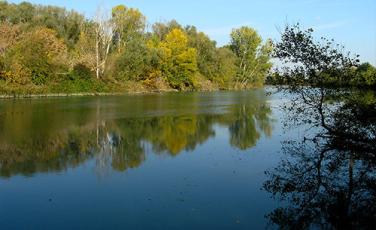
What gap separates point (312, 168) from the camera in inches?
491

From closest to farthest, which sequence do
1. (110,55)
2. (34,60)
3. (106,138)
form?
1. (106,138)
2. (34,60)
3. (110,55)

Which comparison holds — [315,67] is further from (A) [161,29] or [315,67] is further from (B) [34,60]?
(A) [161,29]

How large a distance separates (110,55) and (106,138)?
50.5 m

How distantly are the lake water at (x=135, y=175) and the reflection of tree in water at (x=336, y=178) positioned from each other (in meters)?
0.58

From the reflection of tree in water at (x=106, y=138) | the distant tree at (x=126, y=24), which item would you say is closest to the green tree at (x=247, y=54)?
the distant tree at (x=126, y=24)

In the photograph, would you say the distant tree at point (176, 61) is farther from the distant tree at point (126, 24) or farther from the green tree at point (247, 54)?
the green tree at point (247, 54)

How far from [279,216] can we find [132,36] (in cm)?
7070

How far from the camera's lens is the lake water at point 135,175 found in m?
8.85

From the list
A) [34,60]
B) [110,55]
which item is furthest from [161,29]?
[34,60]

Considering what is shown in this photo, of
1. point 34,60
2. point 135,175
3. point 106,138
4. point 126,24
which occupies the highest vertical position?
point 126,24

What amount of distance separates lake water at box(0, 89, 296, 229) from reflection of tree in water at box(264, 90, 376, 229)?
0.58 m

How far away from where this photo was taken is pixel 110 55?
224ft

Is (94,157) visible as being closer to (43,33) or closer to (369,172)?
(369,172)

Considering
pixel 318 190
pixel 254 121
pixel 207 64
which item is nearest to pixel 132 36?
pixel 207 64
